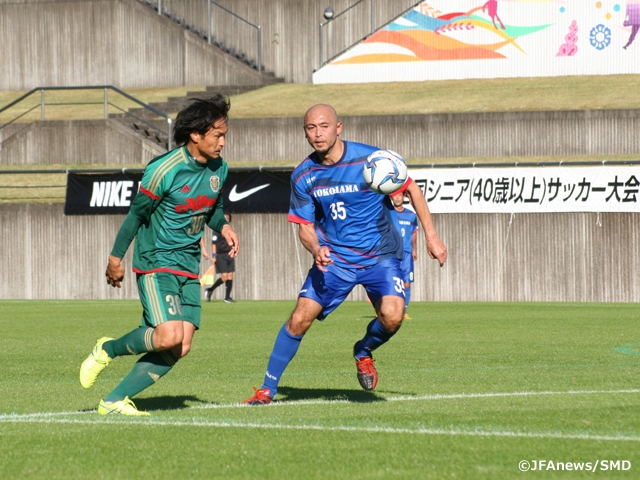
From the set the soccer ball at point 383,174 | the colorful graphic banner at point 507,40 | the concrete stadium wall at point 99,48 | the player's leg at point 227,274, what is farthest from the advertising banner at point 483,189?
the soccer ball at point 383,174

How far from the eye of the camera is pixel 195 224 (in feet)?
24.0

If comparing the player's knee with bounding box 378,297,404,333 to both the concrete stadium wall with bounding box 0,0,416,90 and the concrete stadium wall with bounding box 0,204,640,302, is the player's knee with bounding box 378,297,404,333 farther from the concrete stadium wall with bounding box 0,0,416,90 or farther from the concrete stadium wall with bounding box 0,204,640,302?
the concrete stadium wall with bounding box 0,0,416,90

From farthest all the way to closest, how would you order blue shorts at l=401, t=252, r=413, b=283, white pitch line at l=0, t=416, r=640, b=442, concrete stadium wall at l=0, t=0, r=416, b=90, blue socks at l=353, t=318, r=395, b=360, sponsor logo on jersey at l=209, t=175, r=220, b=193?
concrete stadium wall at l=0, t=0, r=416, b=90
blue shorts at l=401, t=252, r=413, b=283
blue socks at l=353, t=318, r=395, b=360
sponsor logo on jersey at l=209, t=175, r=220, b=193
white pitch line at l=0, t=416, r=640, b=442

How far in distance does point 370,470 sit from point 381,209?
340cm

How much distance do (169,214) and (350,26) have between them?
3074cm

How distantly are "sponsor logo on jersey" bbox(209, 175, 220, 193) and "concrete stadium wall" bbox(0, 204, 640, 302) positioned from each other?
16553 mm

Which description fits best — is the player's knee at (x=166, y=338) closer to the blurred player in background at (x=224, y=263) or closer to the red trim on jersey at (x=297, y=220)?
the red trim on jersey at (x=297, y=220)

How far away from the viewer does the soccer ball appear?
305 inches

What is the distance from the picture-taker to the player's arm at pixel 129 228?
7.07 meters

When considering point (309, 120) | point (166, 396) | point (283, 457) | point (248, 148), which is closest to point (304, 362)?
point (166, 396)

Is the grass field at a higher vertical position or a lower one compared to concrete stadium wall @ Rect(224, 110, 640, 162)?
lower

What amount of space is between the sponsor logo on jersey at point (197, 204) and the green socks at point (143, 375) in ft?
3.20

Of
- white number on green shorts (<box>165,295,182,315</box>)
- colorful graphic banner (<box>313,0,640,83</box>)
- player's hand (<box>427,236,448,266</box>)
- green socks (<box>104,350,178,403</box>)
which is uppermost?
colorful graphic banner (<box>313,0,640,83</box>)

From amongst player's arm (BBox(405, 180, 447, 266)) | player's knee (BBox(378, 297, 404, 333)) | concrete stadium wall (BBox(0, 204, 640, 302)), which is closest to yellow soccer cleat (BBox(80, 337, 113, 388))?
player's knee (BBox(378, 297, 404, 333))
